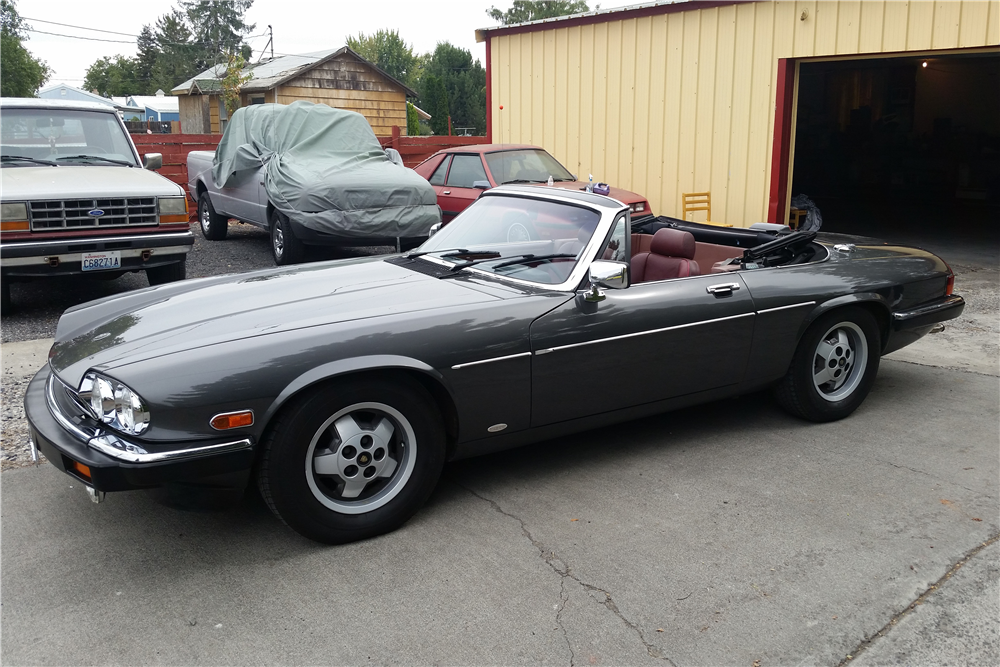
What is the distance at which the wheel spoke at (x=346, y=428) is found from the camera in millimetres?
3355

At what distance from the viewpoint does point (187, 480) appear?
3045mm

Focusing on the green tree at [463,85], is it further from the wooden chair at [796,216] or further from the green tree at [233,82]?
the wooden chair at [796,216]

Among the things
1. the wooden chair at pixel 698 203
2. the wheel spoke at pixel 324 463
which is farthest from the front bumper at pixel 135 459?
the wooden chair at pixel 698 203

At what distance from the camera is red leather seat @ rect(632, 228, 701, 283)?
469 centimetres

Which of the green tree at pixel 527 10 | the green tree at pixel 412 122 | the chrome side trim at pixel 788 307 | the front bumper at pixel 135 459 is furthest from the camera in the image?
the green tree at pixel 527 10

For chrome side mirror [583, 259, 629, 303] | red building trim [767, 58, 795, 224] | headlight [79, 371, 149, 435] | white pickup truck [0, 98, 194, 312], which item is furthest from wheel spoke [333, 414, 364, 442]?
red building trim [767, 58, 795, 224]

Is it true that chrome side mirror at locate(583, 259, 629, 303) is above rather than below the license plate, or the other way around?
above

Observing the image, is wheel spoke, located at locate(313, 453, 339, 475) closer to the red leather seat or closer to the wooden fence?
the red leather seat

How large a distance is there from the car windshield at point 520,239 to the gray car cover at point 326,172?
15.9 feet

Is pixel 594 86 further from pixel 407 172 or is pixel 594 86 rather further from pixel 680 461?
pixel 680 461

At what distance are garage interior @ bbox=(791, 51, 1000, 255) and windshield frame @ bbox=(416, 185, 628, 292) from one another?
48.5 ft

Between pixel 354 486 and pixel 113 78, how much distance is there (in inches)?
3335

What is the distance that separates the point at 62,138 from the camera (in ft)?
27.1

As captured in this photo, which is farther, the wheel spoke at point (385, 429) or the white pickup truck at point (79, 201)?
the white pickup truck at point (79, 201)
